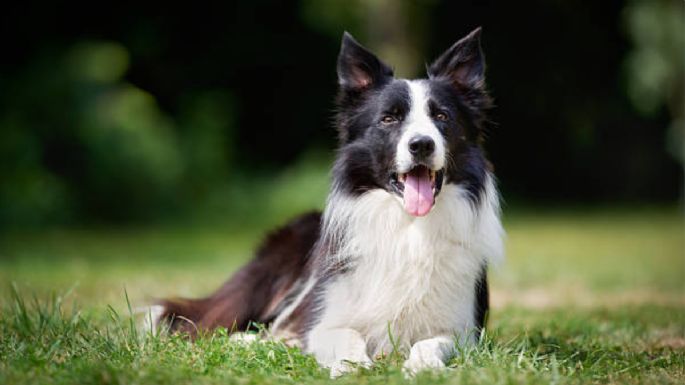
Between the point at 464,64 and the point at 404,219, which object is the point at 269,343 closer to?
the point at 404,219

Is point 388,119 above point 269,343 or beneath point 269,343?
above

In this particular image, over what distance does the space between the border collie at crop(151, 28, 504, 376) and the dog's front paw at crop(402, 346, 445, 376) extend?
0.05 metres

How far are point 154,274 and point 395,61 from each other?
854 cm

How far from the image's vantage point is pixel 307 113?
20.5 metres

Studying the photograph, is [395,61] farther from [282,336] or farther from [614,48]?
[282,336]

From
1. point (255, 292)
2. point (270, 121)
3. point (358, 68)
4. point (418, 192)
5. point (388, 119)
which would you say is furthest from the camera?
point (270, 121)

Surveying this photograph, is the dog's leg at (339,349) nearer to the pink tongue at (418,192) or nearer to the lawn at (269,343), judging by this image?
the lawn at (269,343)

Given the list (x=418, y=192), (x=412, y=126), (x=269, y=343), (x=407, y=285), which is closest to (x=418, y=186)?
(x=418, y=192)

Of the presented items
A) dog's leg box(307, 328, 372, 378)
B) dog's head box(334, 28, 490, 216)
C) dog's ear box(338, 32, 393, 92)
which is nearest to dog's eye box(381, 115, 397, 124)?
dog's head box(334, 28, 490, 216)

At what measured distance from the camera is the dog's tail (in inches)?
203

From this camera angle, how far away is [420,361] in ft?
13.2

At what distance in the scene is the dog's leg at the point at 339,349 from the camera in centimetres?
406

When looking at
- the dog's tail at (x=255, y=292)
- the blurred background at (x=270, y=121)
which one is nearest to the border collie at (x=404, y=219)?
the dog's tail at (x=255, y=292)

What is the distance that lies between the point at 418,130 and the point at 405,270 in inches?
30.2
